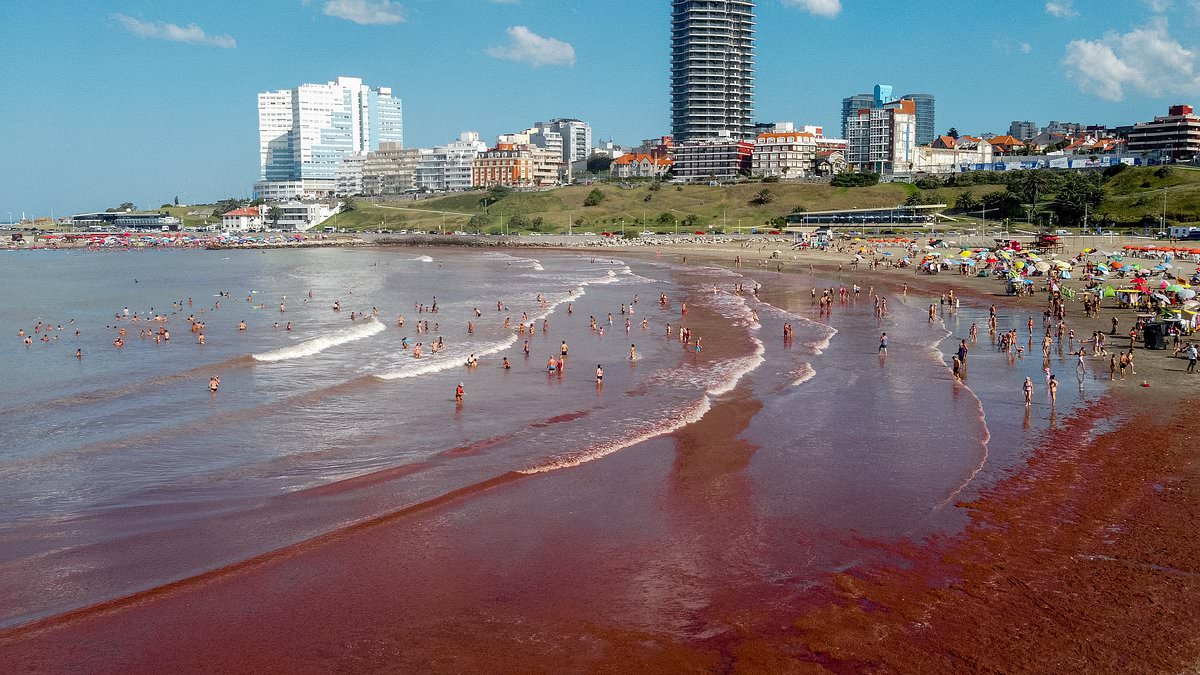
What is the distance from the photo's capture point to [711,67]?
559ft

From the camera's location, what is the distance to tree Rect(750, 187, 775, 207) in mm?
127625

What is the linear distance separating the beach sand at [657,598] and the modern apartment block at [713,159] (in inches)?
5570

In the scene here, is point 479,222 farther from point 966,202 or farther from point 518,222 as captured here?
point 966,202

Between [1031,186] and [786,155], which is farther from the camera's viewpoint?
[786,155]

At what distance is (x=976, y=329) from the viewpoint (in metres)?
39.2

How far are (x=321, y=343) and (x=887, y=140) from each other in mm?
131364

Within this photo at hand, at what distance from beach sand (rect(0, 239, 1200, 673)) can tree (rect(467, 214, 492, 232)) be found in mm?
127200

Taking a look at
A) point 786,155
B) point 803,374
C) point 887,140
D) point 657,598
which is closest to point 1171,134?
point 887,140

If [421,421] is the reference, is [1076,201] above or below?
above

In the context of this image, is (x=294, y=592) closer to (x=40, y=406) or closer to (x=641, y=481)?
(x=641, y=481)

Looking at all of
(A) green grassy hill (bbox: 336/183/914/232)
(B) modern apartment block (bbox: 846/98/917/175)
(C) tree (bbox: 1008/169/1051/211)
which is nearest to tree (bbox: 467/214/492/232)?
(A) green grassy hill (bbox: 336/183/914/232)

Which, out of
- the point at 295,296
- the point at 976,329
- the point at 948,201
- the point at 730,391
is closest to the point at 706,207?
the point at 948,201

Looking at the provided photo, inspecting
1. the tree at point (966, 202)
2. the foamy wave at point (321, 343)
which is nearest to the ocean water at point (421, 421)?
the foamy wave at point (321, 343)

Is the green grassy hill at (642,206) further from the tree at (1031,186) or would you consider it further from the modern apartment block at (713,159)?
the tree at (1031,186)
